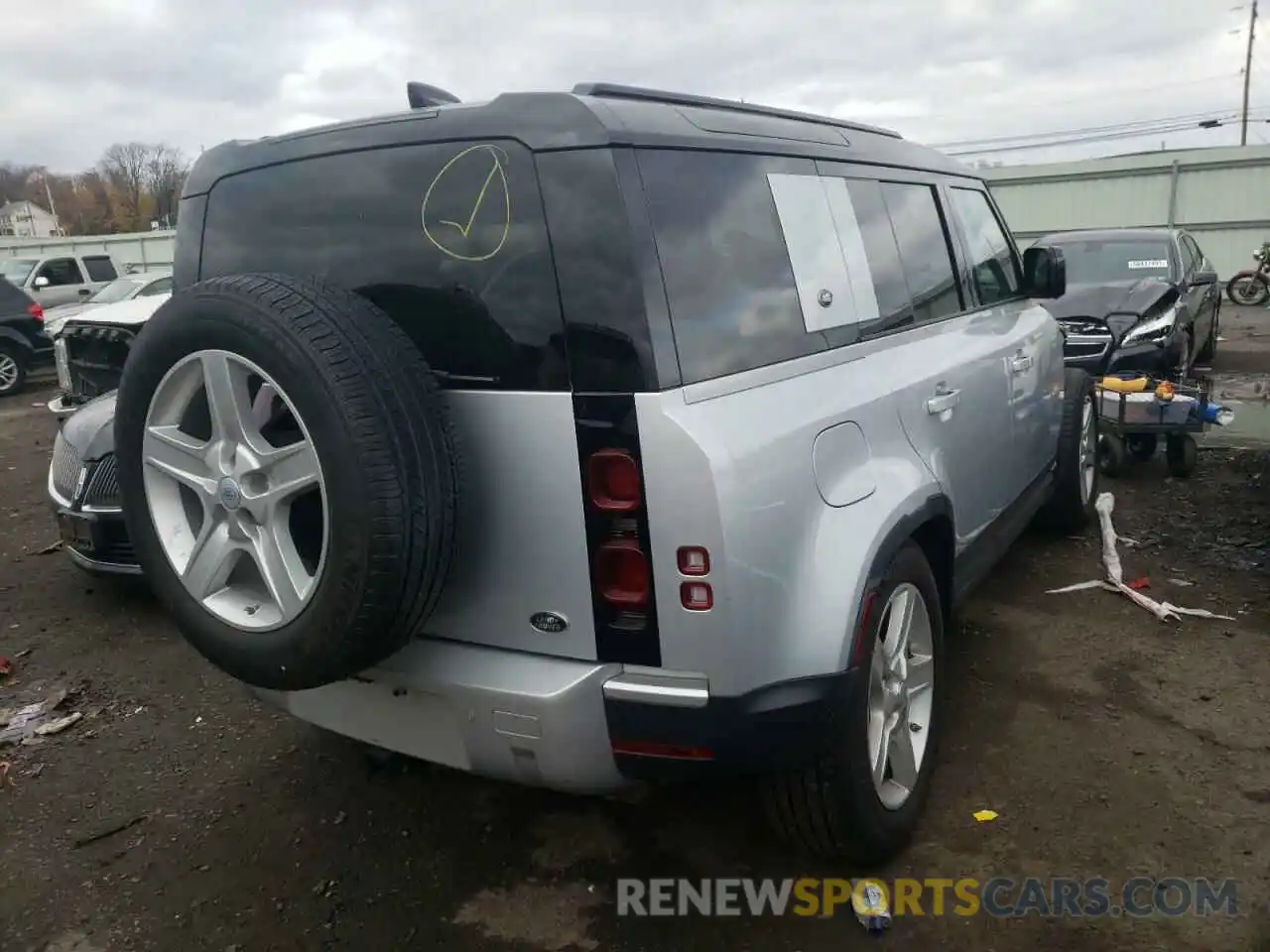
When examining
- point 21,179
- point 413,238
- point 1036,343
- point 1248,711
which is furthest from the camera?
point 21,179

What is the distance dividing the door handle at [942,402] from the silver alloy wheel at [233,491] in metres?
1.85

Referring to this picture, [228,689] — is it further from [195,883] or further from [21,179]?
[21,179]

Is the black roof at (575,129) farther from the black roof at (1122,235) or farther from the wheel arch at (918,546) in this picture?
the black roof at (1122,235)

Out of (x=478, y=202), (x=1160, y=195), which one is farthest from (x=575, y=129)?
(x=1160, y=195)

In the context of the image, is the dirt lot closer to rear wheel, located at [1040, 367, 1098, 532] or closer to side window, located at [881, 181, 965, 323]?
rear wheel, located at [1040, 367, 1098, 532]

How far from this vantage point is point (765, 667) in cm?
215

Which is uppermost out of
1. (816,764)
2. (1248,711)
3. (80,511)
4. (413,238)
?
(413,238)

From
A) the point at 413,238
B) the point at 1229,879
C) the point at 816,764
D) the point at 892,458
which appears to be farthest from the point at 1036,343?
the point at 413,238

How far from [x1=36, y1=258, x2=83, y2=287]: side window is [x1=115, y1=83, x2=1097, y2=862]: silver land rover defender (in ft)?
52.4

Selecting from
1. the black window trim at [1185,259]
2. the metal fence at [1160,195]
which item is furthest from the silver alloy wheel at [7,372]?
the metal fence at [1160,195]

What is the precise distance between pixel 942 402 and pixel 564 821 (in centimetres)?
179

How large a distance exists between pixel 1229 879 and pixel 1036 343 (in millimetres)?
2493

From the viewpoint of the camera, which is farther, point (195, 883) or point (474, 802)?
point (474, 802)

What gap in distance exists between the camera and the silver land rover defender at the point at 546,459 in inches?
81.0
